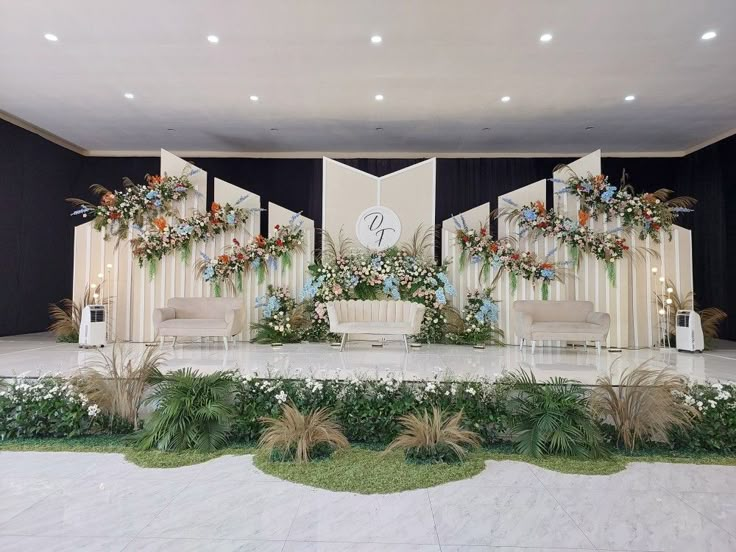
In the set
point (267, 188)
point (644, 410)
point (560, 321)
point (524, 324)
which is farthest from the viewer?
point (267, 188)

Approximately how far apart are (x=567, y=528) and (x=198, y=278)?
738 cm

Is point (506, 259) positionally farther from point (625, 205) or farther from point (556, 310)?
point (625, 205)

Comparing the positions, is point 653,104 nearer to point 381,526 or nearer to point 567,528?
point 567,528

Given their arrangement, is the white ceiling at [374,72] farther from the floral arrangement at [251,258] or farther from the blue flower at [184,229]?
the floral arrangement at [251,258]

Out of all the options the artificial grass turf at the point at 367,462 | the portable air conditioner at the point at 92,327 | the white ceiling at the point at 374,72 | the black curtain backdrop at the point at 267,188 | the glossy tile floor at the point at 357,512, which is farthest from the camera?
the black curtain backdrop at the point at 267,188

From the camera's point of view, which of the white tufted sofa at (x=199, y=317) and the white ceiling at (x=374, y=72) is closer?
the white ceiling at (x=374, y=72)

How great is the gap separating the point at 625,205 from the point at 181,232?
24.2 feet

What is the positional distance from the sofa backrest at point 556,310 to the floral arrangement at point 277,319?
3653 mm

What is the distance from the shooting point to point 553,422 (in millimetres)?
3611

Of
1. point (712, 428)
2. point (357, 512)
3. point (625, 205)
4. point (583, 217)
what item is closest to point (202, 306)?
point (357, 512)

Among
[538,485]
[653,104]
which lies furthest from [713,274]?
[538,485]

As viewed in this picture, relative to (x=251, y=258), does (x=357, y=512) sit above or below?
below

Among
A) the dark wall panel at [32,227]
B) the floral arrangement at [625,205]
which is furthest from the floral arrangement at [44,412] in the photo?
the floral arrangement at [625,205]

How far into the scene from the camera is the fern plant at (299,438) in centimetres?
346
